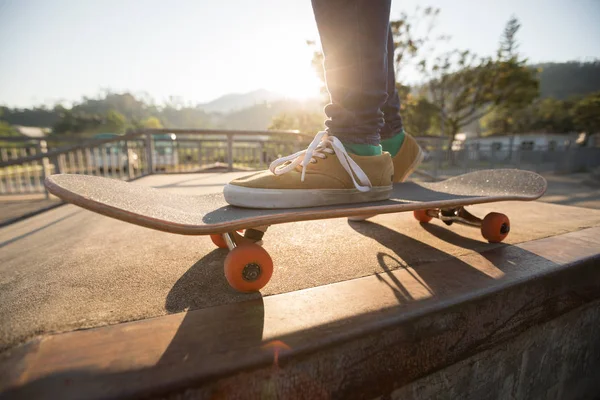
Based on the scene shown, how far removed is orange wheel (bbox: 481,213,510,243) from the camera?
5.17 ft

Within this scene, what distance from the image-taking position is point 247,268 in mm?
1017

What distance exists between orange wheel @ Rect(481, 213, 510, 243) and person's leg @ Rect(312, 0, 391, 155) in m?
0.78

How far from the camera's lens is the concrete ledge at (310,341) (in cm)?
65

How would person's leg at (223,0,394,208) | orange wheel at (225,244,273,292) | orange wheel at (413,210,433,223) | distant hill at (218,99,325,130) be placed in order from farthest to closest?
distant hill at (218,99,325,130) < orange wheel at (413,210,433,223) < person's leg at (223,0,394,208) < orange wheel at (225,244,273,292)

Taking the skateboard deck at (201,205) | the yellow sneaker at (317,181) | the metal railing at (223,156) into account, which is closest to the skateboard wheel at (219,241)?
the skateboard deck at (201,205)

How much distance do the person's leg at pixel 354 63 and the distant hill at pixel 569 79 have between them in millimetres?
133940

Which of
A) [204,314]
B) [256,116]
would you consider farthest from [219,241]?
[256,116]

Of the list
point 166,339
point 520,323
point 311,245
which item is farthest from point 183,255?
point 520,323

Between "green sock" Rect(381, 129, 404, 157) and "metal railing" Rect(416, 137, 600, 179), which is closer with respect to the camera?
"green sock" Rect(381, 129, 404, 157)

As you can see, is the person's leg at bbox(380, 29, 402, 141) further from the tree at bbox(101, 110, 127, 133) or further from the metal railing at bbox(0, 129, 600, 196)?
the tree at bbox(101, 110, 127, 133)

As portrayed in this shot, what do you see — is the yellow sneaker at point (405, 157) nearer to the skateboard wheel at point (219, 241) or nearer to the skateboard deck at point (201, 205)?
the skateboard deck at point (201, 205)

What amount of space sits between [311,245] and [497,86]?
2988 cm

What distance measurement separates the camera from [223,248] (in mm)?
1608

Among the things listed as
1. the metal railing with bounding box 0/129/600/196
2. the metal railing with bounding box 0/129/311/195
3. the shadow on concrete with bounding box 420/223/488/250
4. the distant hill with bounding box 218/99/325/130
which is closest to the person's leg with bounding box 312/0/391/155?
the shadow on concrete with bounding box 420/223/488/250
